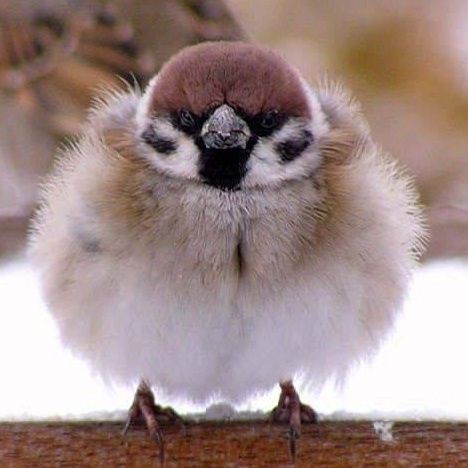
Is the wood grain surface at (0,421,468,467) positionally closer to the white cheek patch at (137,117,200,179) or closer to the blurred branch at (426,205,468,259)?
the white cheek patch at (137,117,200,179)

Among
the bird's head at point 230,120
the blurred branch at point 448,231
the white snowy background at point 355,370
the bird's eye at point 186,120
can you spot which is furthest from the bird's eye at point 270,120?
the blurred branch at point 448,231

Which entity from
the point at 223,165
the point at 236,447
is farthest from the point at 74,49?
the point at 236,447

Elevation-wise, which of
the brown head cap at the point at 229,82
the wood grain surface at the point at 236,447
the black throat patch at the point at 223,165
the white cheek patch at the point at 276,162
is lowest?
the wood grain surface at the point at 236,447

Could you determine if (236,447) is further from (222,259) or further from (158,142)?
(158,142)

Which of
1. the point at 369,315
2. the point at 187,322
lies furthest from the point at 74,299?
the point at 369,315

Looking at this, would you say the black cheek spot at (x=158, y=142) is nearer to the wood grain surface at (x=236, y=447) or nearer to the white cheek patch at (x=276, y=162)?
the white cheek patch at (x=276, y=162)
